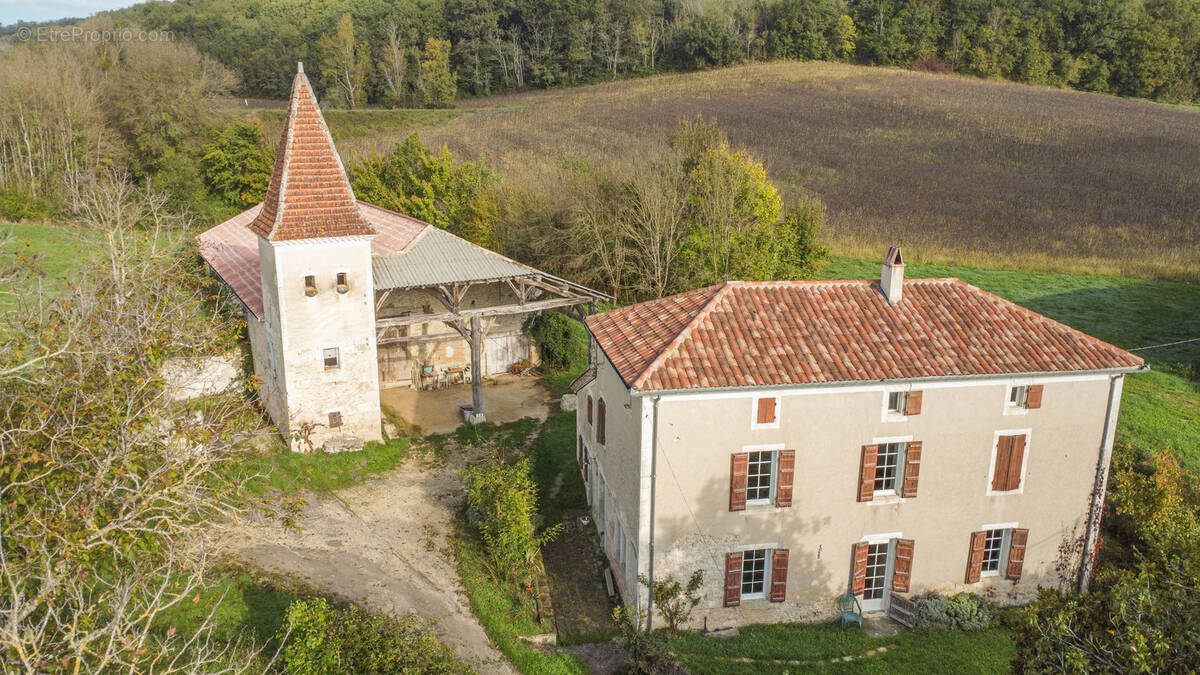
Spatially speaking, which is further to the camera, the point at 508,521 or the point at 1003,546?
the point at 508,521

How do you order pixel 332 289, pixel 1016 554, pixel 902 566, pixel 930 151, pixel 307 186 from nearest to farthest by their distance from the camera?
pixel 902 566, pixel 1016 554, pixel 307 186, pixel 332 289, pixel 930 151

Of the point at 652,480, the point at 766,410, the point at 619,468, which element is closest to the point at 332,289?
the point at 619,468

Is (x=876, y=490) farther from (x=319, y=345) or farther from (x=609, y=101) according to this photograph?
(x=609, y=101)

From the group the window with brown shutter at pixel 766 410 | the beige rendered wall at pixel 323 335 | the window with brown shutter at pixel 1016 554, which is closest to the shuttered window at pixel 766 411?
the window with brown shutter at pixel 766 410

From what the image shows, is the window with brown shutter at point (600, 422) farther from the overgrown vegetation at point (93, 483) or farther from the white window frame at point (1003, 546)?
the white window frame at point (1003, 546)

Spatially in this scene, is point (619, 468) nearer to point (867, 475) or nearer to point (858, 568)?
point (867, 475)

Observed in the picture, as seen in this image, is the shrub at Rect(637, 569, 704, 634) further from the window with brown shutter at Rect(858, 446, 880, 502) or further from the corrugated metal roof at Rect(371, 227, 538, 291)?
the corrugated metal roof at Rect(371, 227, 538, 291)
